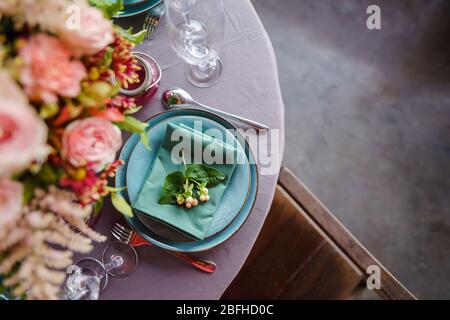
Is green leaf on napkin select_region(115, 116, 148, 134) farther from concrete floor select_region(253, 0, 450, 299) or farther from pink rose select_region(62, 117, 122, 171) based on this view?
concrete floor select_region(253, 0, 450, 299)

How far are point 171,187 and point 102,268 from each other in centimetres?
25

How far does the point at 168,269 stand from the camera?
103 cm

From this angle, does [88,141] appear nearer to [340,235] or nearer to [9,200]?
[9,200]

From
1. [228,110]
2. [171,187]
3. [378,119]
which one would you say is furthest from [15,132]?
[378,119]

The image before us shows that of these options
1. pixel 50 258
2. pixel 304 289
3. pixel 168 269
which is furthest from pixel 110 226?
pixel 304 289

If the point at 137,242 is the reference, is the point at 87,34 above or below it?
above

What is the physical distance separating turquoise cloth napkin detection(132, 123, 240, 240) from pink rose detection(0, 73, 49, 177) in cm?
41

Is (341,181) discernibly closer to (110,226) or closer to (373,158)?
(373,158)

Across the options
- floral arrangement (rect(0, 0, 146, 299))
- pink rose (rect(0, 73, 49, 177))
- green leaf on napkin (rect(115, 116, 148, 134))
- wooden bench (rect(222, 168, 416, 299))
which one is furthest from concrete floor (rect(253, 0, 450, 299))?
pink rose (rect(0, 73, 49, 177))

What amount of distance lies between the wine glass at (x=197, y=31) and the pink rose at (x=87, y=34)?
1.19ft

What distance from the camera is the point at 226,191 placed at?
102 centimetres

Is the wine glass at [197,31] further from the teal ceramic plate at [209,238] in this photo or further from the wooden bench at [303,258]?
the wooden bench at [303,258]

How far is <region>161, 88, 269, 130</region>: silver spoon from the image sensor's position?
1.04 meters
